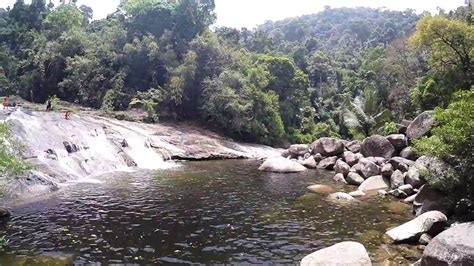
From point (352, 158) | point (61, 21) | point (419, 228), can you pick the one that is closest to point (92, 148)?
point (352, 158)

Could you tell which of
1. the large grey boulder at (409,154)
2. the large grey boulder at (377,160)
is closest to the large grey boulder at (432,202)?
the large grey boulder at (409,154)

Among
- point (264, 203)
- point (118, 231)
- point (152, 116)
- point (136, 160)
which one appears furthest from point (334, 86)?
point (118, 231)

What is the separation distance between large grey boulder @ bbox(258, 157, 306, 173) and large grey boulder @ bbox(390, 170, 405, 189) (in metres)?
8.57

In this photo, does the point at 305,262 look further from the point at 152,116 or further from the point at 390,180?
the point at 152,116

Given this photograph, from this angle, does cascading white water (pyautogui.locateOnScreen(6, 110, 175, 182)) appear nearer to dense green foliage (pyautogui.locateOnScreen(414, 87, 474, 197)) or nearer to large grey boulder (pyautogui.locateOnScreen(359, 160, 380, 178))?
large grey boulder (pyautogui.locateOnScreen(359, 160, 380, 178))

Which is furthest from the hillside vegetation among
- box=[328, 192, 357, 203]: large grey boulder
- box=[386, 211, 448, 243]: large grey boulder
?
box=[386, 211, 448, 243]: large grey boulder

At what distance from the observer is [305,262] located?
38.3 feet

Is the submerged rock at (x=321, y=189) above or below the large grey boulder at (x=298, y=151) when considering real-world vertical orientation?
below

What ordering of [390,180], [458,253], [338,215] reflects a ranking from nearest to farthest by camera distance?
[458,253] → [338,215] → [390,180]

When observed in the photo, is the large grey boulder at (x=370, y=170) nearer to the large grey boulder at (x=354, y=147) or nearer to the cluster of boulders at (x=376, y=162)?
the cluster of boulders at (x=376, y=162)

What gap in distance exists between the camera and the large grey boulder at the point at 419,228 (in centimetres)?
1395

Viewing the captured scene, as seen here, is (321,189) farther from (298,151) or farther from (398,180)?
(298,151)

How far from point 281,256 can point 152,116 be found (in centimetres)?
3472

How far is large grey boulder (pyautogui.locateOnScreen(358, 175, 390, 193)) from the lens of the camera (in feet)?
78.1
